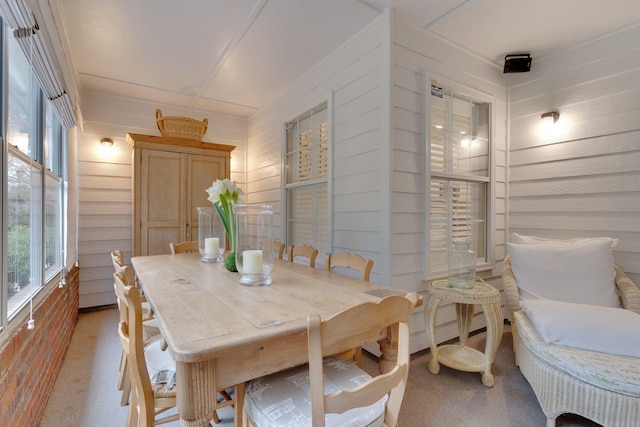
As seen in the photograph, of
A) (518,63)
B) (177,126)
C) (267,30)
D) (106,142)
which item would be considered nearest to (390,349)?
(267,30)

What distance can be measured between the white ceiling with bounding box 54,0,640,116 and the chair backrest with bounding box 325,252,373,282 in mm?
1854

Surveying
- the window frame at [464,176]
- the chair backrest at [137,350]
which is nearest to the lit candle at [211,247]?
the chair backrest at [137,350]

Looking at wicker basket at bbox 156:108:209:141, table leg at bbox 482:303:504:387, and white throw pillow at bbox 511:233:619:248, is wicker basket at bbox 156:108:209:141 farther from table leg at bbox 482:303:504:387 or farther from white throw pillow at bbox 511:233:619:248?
white throw pillow at bbox 511:233:619:248

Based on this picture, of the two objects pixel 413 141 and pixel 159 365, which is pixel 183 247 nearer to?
pixel 159 365

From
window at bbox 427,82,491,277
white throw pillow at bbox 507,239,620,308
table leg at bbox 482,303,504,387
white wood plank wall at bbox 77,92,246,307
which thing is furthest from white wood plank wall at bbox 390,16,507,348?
white wood plank wall at bbox 77,92,246,307

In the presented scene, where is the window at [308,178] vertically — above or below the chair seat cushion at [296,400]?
above

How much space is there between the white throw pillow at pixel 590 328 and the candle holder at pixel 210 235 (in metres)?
2.17

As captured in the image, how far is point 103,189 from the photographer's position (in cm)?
378

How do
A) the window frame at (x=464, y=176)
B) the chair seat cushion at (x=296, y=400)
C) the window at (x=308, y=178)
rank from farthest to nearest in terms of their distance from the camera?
the window at (x=308, y=178) → the window frame at (x=464, y=176) → the chair seat cushion at (x=296, y=400)

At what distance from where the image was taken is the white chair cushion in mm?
1229

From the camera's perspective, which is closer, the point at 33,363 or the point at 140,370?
the point at 140,370

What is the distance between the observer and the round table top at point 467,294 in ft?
6.72

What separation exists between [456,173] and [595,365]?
1.72m

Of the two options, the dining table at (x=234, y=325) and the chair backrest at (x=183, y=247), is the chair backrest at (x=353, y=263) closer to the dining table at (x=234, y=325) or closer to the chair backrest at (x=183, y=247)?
the dining table at (x=234, y=325)
